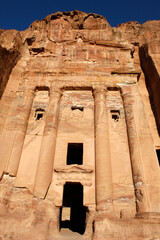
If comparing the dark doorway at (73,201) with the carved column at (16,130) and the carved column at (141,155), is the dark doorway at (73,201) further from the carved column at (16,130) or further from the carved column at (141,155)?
the carved column at (141,155)

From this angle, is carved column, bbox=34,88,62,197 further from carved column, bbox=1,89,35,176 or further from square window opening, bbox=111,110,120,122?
square window opening, bbox=111,110,120,122

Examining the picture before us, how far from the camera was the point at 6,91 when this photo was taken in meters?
11.2

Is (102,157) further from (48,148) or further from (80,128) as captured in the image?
(48,148)

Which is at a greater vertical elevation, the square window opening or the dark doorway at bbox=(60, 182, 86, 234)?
the square window opening

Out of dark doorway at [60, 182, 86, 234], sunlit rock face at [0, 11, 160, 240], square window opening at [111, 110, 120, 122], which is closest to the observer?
sunlit rock face at [0, 11, 160, 240]

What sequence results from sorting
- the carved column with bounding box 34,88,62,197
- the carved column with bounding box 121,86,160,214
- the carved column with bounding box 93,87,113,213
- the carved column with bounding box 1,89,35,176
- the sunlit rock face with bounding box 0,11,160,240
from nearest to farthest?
the sunlit rock face with bounding box 0,11,160,240 < the carved column with bounding box 121,86,160,214 < the carved column with bounding box 93,87,113,213 < the carved column with bounding box 34,88,62,197 < the carved column with bounding box 1,89,35,176

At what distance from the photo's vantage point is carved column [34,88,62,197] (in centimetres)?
782

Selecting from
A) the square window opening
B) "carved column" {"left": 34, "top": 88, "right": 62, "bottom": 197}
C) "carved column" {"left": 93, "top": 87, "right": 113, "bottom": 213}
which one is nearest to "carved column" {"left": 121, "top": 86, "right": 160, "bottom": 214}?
the square window opening

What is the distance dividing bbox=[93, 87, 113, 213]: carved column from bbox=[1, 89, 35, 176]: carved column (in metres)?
3.90

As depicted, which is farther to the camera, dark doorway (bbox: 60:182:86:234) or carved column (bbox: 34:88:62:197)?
dark doorway (bbox: 60:182:86:234)

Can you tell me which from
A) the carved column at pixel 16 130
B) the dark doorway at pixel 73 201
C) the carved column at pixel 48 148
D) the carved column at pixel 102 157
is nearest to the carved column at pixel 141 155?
the carved column at pixel 102 157

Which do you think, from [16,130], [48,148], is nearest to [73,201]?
[48,148]

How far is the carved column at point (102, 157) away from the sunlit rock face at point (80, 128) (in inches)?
1.9

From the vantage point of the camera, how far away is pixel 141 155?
8.60 m
